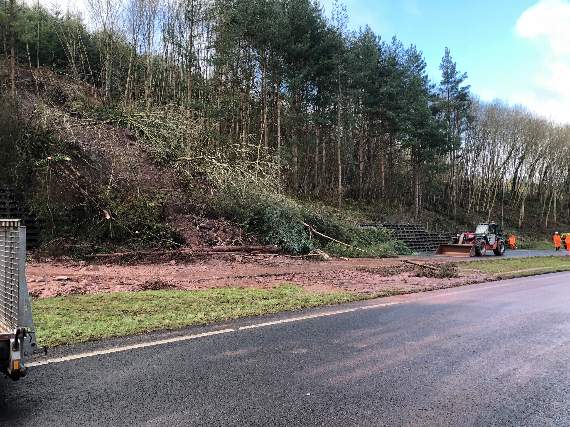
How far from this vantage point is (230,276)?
14.1m

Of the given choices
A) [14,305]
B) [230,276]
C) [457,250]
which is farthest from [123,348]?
[457,250]

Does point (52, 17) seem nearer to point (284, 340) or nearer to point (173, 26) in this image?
point (173, 26)

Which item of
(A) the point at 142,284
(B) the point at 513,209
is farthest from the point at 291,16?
(B) the point at 513,209

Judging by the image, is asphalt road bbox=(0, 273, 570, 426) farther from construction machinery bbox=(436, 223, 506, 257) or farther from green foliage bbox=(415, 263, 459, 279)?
construction machinery bbox=(436, 223, 506, 257)

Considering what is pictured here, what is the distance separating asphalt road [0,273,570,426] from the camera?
3.85 meters

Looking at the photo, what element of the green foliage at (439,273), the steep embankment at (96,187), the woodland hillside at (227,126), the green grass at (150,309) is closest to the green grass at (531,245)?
the woodland hillside at (227,126)

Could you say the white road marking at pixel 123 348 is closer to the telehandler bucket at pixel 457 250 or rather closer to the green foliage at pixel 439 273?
the green foliage at pixel 439 273

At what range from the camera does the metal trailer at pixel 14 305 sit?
11.8 ft

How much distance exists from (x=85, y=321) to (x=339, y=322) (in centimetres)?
383

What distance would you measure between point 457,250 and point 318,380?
25.1 metres

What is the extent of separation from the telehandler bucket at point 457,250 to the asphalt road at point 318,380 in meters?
20.7

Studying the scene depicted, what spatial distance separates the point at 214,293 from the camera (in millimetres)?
10703

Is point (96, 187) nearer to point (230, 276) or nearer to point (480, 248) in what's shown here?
point (230, 276)

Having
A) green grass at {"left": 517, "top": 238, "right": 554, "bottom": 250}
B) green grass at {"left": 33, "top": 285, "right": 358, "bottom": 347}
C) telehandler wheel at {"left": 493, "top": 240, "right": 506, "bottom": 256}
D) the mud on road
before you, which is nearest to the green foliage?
the mud on road
